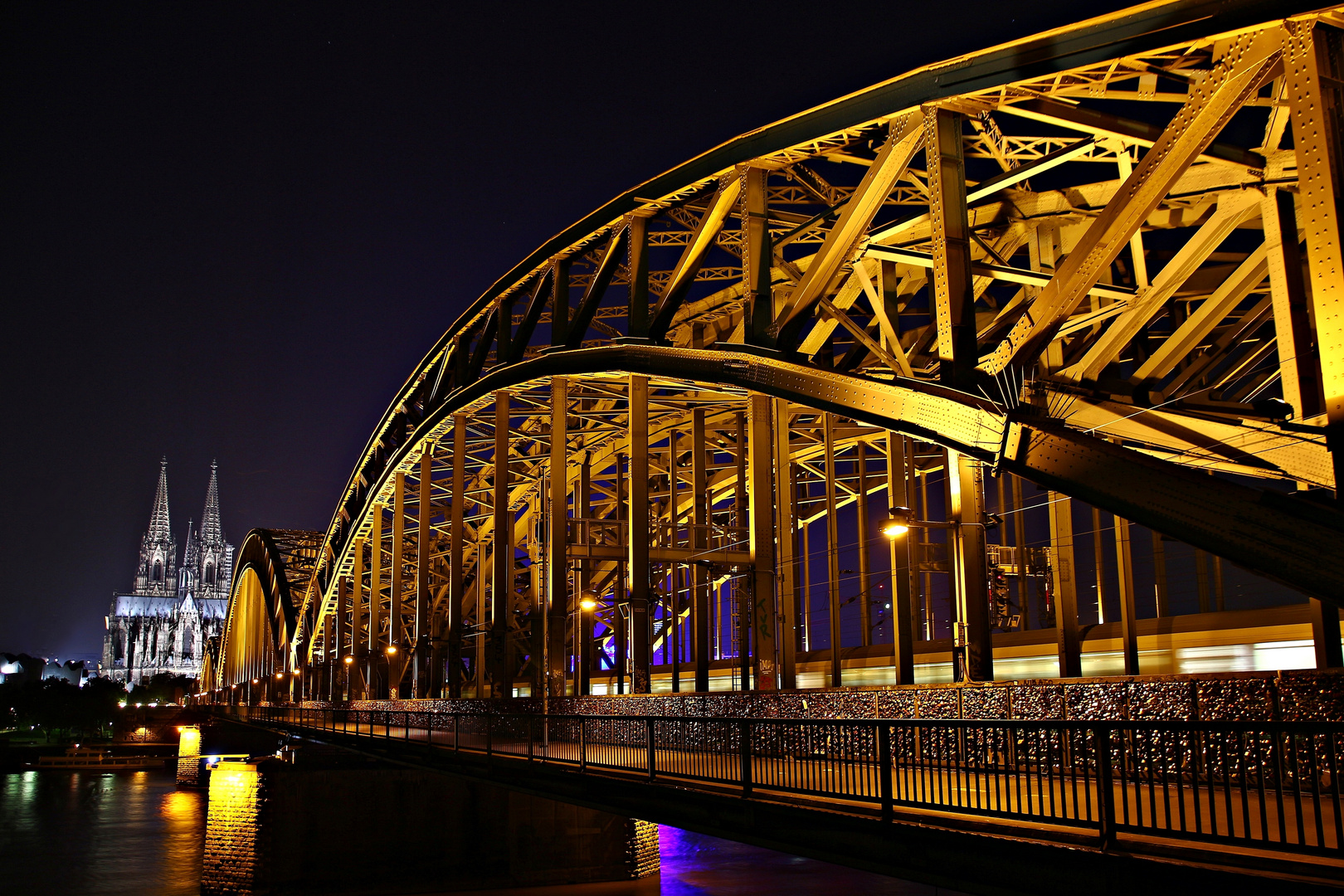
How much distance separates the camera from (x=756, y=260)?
16.8m

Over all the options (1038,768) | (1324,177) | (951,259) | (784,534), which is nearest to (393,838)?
(784,534)

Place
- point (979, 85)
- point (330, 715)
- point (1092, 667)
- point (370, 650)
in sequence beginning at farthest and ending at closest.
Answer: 1. point (370, 650)
2. point (330, 715)
3. point (1092, 667)
4. point (979, 85)

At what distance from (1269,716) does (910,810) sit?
3.15 metres

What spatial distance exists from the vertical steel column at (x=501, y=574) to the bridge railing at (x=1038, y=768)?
816 cm

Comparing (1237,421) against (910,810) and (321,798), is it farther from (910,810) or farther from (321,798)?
(321,798)

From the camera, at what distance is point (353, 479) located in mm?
49781

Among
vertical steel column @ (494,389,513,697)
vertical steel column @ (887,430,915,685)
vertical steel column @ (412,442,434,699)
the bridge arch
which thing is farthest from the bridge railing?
the bridge arch

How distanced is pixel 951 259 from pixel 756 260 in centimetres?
531

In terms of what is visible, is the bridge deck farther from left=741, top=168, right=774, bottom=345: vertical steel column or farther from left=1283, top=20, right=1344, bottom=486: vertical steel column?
left=741, top=168, right=774, bottom=345: vertical steel column

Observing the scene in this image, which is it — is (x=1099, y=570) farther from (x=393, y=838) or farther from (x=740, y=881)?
(x=393, y=838)

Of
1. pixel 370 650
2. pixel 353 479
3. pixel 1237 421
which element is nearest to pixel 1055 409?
pixel 1237 421

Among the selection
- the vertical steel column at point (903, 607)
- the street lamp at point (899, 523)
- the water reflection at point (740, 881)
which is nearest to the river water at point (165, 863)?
the water reflection at point (740, 881)

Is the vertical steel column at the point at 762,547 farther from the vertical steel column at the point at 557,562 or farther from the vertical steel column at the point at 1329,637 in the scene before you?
the vertical steel column at the point at 1329,637

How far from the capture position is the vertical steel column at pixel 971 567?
49.1 ft
